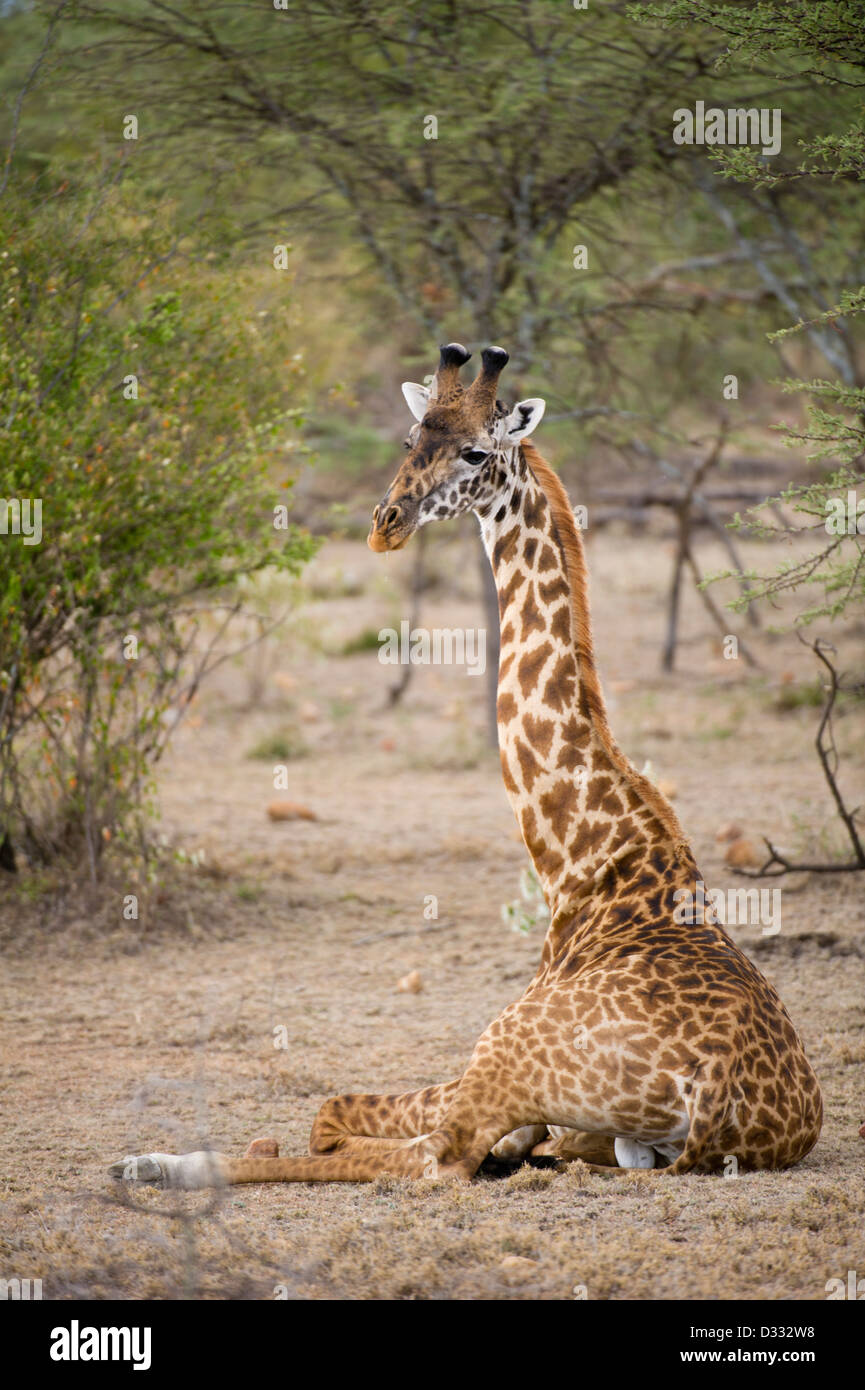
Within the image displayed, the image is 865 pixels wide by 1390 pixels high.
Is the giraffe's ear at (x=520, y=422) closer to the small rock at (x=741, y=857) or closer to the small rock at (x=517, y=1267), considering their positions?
the small rock at (x=517, y=1267)

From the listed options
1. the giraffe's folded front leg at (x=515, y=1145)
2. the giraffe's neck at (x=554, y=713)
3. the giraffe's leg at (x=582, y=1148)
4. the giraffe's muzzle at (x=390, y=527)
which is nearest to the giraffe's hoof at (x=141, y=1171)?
the giraffe's folded front leg at (x=515, y=1145)

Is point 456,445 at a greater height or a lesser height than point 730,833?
greater

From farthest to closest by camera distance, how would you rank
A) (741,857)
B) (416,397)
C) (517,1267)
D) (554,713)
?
1. (741,857)
2. (416,397)
3. (554,713)
4. (517,1267)

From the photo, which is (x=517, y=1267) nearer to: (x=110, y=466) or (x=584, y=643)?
(x=584, y=643)

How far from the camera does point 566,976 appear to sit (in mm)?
4770

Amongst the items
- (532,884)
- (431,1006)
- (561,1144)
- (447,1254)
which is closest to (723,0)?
(532,884)

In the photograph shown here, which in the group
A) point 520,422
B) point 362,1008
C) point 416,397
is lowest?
point 362,1008

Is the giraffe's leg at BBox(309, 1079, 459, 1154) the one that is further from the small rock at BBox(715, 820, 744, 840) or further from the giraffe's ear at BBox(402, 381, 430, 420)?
the small rock at BBox(715, 820, 744, 840)

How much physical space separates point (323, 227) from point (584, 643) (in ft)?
23.0

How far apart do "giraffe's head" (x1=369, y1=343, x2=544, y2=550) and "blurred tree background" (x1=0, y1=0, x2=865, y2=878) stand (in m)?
1.19

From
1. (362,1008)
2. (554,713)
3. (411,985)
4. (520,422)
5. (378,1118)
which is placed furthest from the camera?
(411,985)

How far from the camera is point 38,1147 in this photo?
507cm

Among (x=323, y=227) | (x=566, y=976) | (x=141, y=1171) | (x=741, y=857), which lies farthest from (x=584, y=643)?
(x=323, y=227)

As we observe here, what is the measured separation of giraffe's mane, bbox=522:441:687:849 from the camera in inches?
196
